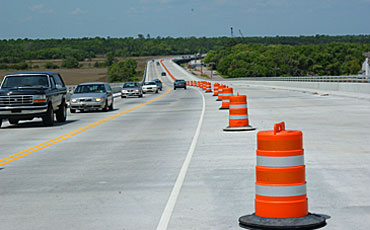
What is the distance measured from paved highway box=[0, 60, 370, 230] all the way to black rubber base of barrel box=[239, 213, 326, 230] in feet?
0.64

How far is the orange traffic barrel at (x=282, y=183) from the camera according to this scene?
6.78m

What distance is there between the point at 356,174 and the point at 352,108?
1758cm

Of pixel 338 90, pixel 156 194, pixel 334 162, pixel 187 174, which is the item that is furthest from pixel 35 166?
pixel 338 90

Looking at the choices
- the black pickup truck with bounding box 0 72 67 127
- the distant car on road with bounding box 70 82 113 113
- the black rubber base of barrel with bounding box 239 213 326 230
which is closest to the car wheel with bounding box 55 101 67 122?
the black pickup truck with bounding box 0 72 67 127

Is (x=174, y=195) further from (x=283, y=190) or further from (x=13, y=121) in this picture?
(x=13, y=121)

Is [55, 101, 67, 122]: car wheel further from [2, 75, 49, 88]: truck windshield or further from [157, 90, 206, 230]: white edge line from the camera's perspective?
[157, 90, 206, 230]: white edge line

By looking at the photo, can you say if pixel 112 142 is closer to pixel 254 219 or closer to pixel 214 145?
pixel 214 145

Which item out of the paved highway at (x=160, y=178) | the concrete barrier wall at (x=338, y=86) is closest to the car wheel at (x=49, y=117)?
the paved highway at (x=160, y=178)

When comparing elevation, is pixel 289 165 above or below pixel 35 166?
above

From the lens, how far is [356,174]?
34.0ft

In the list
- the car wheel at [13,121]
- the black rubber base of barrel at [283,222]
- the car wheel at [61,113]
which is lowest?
the car wheel at [13,121]

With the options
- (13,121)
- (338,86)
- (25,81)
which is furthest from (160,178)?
(338,86)

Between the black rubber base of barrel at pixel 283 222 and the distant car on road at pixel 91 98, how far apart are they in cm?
2490

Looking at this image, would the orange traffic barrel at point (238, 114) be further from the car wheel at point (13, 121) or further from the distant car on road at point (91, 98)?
the distant car on road at point (91, 98)
